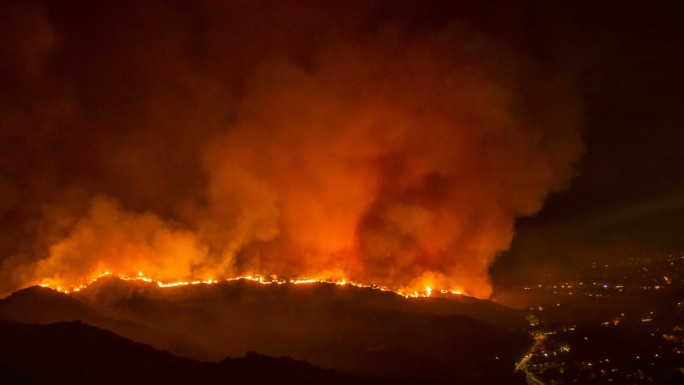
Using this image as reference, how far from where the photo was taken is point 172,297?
26188mm

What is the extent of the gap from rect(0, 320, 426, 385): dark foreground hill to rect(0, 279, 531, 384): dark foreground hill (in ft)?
10.1

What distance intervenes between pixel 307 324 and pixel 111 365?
10.6 metres

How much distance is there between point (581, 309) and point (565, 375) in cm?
1390

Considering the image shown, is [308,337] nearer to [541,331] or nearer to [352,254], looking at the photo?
[352,254]

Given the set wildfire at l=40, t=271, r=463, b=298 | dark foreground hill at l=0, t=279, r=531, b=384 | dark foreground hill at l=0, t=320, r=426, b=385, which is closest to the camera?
dark foreground hill at l=0, t=320, r=426, b=385

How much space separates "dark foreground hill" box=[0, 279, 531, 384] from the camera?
21.1 metres

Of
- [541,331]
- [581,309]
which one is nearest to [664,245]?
[581,309]

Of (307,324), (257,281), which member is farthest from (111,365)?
(257,281)

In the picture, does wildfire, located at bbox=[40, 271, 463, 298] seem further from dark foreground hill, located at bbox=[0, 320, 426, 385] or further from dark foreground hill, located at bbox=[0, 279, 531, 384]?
dark foreground hill, located at bbox=[0, 320, 426, 385]

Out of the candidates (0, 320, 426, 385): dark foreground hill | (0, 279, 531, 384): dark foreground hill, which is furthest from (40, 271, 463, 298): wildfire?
(0, 320, 426, 385): dark foreground hill

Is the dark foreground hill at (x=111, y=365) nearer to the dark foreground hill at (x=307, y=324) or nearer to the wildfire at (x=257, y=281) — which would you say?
the dark foreground hill at (x=307, y=324)

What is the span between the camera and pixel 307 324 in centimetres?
2538

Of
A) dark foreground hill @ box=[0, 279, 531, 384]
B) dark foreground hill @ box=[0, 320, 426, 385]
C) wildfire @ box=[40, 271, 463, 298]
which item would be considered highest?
wildfire @ box=[40, 271, 463, 298]

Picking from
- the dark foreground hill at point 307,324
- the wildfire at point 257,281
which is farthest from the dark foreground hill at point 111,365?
the wildfire at point 257,281
